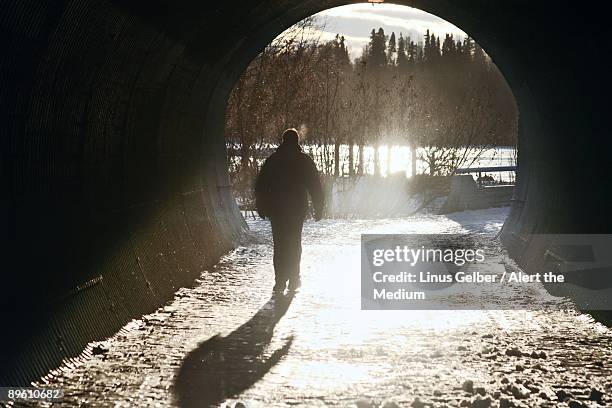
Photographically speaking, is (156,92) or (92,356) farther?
(156,92)

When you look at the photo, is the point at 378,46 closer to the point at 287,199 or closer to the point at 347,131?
the point at 347,131

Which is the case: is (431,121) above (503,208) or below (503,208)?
above

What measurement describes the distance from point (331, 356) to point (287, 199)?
13.4 feet

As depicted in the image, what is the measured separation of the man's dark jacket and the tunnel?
4.07 feet

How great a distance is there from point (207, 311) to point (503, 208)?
16.1 m

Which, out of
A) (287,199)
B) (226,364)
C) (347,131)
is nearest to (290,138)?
(287,199)

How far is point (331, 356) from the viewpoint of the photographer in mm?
7559

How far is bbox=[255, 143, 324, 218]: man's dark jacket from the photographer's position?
11414mm

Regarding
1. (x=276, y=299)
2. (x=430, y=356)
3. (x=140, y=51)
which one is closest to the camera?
(x=430, y=356)

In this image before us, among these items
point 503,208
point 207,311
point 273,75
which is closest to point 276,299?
point 207,311

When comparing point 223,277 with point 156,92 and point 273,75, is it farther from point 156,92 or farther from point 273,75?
point 273,75

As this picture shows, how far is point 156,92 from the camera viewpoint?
10.8 meters

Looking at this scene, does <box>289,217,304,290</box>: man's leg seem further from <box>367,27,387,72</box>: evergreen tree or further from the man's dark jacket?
<box>367,27,387,72</box>: evergreen tree

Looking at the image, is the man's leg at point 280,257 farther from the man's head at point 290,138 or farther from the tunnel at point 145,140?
the tunnel at point 145,140
